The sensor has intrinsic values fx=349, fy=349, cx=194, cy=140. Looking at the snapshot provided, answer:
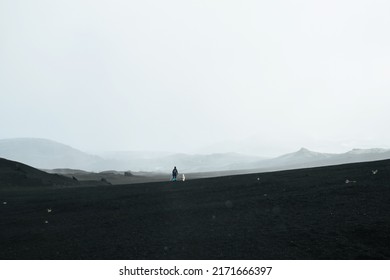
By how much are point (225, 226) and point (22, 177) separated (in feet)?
104

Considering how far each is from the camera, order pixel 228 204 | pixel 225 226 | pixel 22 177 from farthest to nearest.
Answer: pixel 22 177 → pixel 228 204 → pixel 225 226

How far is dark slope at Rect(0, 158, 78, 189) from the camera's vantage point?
34.5 m

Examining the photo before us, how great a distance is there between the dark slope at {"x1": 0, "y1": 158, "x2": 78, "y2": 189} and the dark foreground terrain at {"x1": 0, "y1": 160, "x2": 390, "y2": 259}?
18184 millimetres

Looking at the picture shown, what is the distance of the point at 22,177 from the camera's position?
36.5 metres

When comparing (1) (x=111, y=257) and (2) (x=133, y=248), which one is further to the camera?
(2) (x=133, y=248)

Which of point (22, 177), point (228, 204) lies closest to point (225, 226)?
point (228, 204)

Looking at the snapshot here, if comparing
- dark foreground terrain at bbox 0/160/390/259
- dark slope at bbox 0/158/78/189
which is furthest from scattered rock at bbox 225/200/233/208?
dark slope at bbox 0/158/78/189

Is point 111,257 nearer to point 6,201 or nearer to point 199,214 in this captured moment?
point 199,214

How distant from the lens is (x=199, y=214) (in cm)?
1328

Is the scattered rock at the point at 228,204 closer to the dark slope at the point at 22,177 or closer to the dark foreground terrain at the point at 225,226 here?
the dark foreground terrain at the point at 225,226

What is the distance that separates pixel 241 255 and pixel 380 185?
927cm

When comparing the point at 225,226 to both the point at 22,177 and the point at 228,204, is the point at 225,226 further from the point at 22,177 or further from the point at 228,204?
the point at 22,177
